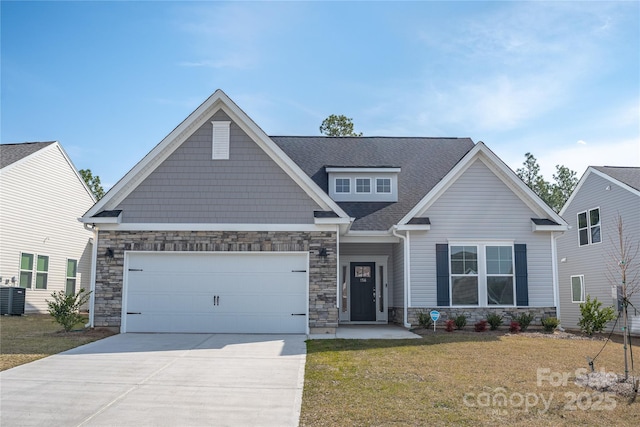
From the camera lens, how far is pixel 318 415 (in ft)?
22.6

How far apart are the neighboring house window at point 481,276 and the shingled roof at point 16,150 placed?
16.4 meters

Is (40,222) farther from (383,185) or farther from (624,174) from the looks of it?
(624,174)

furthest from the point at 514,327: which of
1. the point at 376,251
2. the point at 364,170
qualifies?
the point at 364,170

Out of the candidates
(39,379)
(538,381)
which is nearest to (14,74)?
(39,379)

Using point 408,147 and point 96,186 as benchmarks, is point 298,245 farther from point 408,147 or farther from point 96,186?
point 96,186

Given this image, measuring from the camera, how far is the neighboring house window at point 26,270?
2117 centimetres

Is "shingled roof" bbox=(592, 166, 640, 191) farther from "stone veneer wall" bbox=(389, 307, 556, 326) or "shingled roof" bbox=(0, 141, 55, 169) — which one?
"shingled roof" bbox=(0, 141, 55, 169)

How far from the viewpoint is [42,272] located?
878 inches

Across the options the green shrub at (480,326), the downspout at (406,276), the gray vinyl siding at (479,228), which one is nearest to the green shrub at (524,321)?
the gray vinyl siding at (479,228)

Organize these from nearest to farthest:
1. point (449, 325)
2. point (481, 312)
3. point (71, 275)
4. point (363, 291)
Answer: point (449, 325) → point (481, 312) → point (363, 291) → point (71, 275)

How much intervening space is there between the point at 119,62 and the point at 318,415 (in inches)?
417

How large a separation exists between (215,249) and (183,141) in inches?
115

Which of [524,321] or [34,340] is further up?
[524,321]

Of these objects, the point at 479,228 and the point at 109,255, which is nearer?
the point at 109,255
